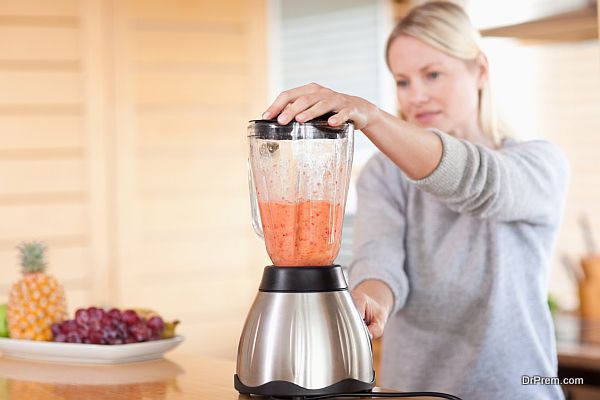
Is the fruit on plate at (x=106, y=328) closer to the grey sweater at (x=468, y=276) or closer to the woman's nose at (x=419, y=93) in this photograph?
the grey sweater at (x=468, y=276)

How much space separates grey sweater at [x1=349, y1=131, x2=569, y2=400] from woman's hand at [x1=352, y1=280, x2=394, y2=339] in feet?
0.07

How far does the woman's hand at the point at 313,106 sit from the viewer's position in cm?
133

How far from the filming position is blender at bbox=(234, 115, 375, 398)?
4.38 ft

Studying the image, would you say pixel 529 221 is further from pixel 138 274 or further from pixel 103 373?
pixel 138 274

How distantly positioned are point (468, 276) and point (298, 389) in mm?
651

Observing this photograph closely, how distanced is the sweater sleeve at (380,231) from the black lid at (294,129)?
0.52m

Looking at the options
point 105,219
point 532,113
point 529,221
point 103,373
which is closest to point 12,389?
point 103,373

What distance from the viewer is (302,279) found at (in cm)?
135

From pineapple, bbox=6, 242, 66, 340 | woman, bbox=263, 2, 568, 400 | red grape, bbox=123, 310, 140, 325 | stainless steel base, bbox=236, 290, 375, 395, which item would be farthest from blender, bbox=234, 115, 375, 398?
pineapple, bbox=6, 242, 66, 340

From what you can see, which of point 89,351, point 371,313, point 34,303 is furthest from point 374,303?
point 34,303

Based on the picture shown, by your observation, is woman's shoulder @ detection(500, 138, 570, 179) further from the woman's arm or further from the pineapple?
the pineapple

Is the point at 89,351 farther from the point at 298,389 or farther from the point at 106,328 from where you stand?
the point at 298,389

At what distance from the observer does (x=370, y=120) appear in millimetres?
1427

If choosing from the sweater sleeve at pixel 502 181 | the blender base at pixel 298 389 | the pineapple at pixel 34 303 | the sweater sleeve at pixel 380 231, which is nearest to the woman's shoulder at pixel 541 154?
the sweater sleeve at pixel 502 181
